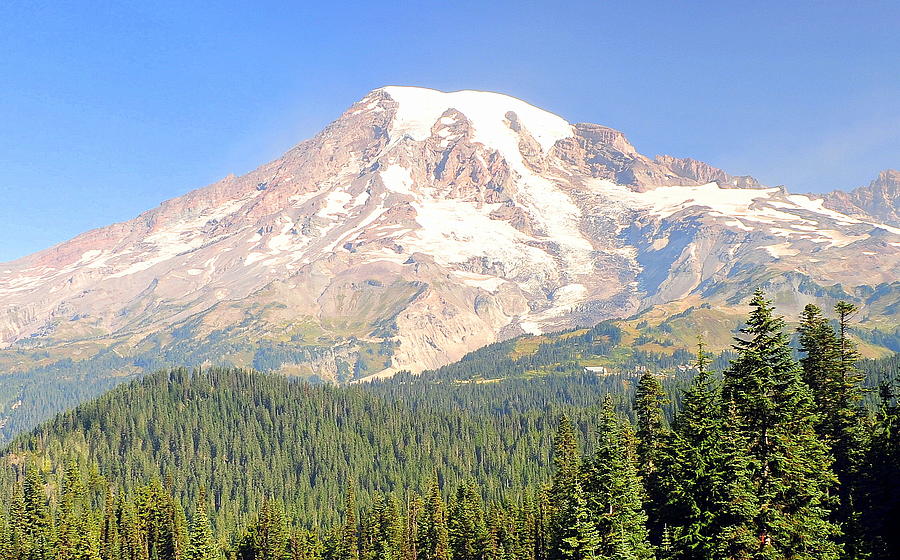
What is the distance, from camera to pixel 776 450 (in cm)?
4206

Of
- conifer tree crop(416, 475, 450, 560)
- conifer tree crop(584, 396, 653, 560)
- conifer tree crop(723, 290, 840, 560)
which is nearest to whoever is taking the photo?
conifer tree crop(723, 290, 840, 560)

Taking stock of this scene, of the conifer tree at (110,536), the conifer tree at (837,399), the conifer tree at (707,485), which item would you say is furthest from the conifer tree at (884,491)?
the conifer tree at (110,536)

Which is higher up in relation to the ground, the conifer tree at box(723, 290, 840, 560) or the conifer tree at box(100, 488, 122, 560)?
the conifer tree at box(723, 290, 840, 560)

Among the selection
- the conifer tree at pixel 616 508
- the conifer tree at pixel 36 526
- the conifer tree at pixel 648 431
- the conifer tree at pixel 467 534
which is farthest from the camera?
the conifer tree at pixel 36 526

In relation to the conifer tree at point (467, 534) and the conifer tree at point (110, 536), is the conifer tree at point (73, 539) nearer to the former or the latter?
the conifer tree at point (110, 536)

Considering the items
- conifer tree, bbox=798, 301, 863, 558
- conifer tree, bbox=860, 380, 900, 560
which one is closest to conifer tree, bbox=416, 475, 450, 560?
conifer tree, bbox=798, 301, 863, 558

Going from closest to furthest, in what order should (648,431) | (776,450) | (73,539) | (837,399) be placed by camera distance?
(776,450)
(837,399)
(648,431)
(73,539)

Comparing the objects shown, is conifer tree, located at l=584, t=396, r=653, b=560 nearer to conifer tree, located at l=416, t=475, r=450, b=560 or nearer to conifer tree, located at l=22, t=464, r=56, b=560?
conifer tree, located at l=416, t=475, r=450, b=560

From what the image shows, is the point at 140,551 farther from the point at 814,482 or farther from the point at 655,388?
the point at 814,482

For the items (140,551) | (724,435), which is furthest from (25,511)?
(724,435)

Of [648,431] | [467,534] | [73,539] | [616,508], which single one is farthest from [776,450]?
[73,539]

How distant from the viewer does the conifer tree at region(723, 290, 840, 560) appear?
133 feet

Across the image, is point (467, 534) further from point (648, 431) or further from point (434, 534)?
point (648, 431)

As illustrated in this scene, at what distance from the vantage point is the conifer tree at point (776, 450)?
40656mm
